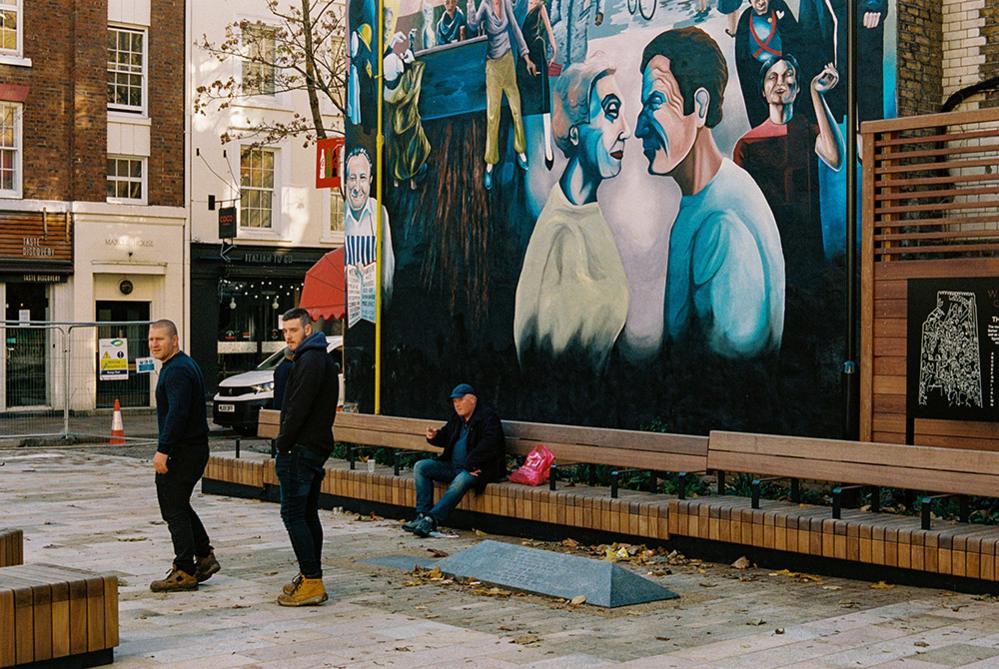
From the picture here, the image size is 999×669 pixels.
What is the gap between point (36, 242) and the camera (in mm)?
31703

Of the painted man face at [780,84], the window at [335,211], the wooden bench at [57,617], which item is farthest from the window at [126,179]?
the wooden bench at [57,617]

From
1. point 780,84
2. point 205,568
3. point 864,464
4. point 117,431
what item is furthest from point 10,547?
point 117,431

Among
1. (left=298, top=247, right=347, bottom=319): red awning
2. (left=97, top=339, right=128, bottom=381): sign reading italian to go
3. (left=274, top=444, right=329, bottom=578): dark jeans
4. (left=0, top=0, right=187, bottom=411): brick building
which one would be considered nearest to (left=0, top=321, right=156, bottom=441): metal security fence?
(left=97, top=339, right=128, bottom=381): sign reading italian to go

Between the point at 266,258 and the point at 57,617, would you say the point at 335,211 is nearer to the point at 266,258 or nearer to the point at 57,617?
the point at 266,258

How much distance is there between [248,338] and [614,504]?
25.9 m

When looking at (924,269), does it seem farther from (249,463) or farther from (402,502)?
(249,463)

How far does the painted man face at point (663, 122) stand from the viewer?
1421cm

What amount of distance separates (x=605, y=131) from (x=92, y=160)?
814 inches

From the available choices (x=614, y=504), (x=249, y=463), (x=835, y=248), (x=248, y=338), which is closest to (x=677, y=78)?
(x=835, y=248)

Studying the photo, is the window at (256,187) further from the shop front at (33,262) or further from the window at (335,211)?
the shop front at (33,262)

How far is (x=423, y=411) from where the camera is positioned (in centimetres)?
1772

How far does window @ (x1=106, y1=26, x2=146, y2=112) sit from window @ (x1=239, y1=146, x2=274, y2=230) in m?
3.00

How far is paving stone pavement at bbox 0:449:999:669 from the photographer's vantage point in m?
7.49

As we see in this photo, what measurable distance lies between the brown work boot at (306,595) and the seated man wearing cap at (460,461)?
316 cm
